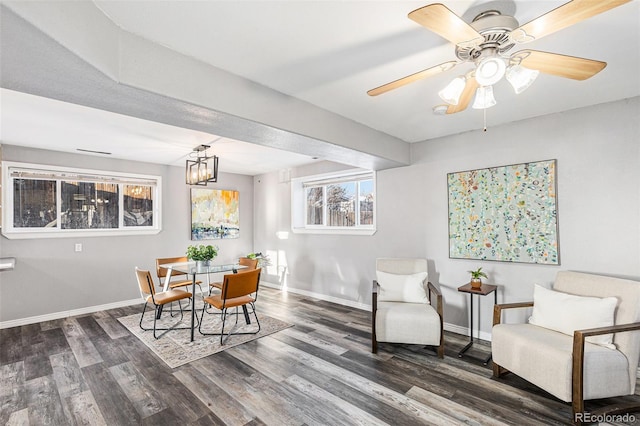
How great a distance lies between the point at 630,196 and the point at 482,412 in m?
2.29

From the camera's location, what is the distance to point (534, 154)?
3123mm

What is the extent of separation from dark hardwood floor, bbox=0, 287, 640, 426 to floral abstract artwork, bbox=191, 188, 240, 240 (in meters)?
2.52

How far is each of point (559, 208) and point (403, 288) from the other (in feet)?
5.76

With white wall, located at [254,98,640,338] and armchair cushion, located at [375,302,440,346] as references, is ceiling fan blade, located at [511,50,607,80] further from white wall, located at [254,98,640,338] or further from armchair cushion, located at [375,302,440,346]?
armchair cushion, located at [375,302,440,346]

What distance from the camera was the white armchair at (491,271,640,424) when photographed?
206 cm

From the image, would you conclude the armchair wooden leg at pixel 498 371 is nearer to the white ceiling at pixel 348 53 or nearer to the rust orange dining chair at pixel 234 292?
the white ceiling at pixel 348 53

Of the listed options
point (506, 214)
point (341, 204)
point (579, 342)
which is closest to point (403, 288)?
point (506, 214)

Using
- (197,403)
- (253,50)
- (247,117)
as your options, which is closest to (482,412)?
(197,403)

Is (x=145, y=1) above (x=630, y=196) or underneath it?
above

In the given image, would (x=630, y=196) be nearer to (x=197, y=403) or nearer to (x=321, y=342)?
(x=321, y=342)

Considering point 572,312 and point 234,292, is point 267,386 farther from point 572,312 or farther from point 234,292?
point 572,312

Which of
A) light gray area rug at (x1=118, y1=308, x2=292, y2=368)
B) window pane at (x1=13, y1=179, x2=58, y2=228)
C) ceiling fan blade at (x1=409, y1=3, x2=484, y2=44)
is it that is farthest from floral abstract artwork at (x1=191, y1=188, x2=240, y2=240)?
ceiling fan blade at (x1=409, y1=3, x2=484, y2=44)

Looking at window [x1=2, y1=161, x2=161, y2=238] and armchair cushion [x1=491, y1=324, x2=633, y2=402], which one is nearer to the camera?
armchair cushion [x1=491, y1=324, x2=633, y2=402]

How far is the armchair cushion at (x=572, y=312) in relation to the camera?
224 cm
